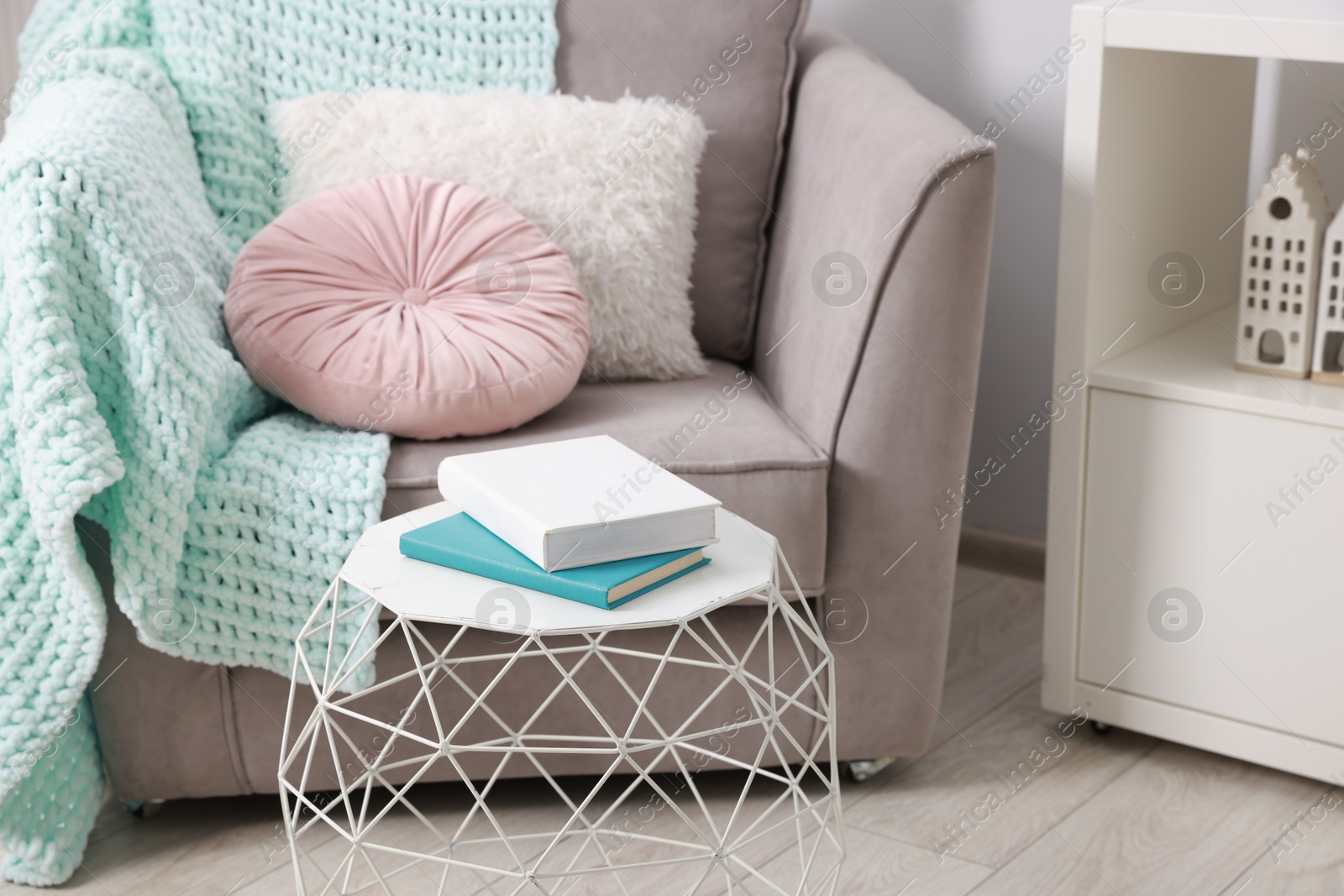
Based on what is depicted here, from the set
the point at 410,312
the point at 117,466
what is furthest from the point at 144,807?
the point at 410,312

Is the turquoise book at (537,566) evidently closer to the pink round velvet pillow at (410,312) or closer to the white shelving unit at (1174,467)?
the pink round velvet pillow at (410,312)

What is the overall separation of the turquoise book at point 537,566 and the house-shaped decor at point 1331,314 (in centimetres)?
75

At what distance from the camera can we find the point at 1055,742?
141 centimetres

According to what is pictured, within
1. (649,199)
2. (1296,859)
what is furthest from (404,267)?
(1296,859)

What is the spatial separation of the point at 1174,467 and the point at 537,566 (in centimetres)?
75

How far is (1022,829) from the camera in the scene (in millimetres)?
1245

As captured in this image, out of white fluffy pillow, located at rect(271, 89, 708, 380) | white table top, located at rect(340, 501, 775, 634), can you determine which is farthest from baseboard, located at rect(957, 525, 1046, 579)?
white table top, located at rect(340, 501, 775, 634)

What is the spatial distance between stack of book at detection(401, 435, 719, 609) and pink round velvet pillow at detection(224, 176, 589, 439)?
0.27m

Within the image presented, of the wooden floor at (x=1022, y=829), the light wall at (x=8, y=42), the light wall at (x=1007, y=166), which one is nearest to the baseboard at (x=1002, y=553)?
the light wall at (x=1007, y=166)

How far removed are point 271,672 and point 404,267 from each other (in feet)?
1.42

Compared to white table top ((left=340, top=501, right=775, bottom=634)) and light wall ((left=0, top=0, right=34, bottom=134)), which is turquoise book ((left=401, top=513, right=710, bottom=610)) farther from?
light wall ((left=0, top=0, right=34, bottom=134))

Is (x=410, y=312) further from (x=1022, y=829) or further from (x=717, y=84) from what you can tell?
(x=1022, y=829)

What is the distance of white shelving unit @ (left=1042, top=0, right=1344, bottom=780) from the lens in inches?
48.0

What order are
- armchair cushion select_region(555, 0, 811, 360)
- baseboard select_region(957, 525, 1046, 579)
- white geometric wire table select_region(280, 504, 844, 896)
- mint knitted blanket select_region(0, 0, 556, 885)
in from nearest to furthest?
mint knitted blanket select_region(0, 0, 556, 885) < white geometric wire table select_region(280, 504, 844, 896) < armchair cushion select_region(555, 0, 811, 360) < baseboard select_region(957, 525, 1046, 579)
